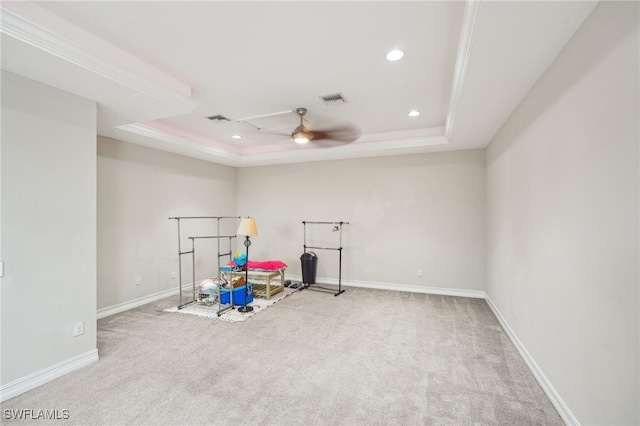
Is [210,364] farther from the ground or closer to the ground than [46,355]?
closer to the ground

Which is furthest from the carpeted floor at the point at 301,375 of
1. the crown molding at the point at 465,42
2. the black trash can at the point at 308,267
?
the crown molding at the point at 465,42

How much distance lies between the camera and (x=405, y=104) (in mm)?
3670

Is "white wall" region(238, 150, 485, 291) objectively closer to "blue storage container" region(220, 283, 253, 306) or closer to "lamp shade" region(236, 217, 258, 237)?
"lamp shade" region(236, 217, 258, 237)

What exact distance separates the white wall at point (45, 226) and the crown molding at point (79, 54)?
24.5 inches

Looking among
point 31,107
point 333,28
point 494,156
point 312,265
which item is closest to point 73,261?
point 31,107

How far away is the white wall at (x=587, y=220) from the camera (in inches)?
53.7

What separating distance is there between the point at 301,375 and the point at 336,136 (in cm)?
384

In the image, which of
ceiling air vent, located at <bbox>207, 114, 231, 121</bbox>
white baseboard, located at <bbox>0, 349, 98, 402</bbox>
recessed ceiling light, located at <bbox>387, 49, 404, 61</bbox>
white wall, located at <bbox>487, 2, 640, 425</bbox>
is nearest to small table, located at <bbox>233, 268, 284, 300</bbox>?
white baseboard, located at <bbox>0, 349, 98, 402</bbox>

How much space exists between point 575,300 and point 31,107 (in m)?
4.38

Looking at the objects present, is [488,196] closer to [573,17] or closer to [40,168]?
[573,17]

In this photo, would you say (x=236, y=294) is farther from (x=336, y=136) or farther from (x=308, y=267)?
(x=336, y=136)

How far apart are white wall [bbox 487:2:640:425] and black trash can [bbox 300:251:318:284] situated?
11.7 feet

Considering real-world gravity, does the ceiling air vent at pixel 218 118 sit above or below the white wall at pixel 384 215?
above

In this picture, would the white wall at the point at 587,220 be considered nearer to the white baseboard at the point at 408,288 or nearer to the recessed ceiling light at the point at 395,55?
the recessed ceiling light at the point at 395,55
